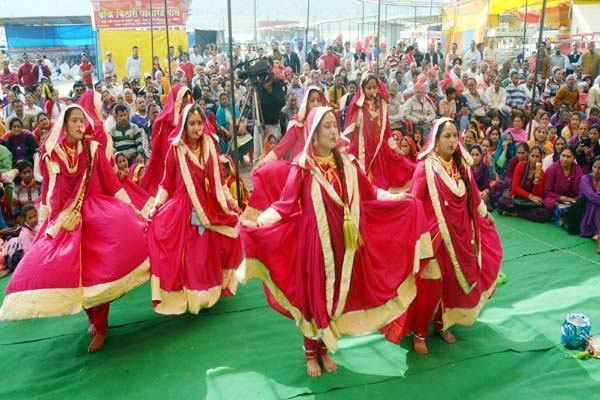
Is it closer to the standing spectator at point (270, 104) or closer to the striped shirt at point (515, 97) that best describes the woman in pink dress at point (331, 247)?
the standing spectator at point (270, 104)

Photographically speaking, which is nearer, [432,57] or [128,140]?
[128,140]

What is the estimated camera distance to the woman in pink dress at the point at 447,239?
3561 millimetres

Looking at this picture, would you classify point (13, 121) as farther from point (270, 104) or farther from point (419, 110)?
point (419, 110)

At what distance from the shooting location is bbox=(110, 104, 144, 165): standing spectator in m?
7.15

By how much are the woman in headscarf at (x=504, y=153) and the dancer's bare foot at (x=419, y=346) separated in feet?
15.2

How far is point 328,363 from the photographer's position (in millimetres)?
3545

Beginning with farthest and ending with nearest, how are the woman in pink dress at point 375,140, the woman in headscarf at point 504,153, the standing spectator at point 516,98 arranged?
1. the standing spectator at point 516,98
2. the woman in headscarf at point 504,153
3. the woman in pink dress at point 375,140

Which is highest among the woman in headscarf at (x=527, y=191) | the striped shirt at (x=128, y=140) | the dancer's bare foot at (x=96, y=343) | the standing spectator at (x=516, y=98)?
the standing spectator at (x=516, y=98)

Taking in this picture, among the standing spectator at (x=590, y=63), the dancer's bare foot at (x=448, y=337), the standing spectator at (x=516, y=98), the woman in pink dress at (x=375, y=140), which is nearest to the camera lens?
the dancer's bare foot at (x=448, y=337)

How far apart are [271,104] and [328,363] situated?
5.50 metres

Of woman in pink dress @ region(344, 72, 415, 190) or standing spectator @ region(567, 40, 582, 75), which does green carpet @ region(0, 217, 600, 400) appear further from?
standing spectator @ region(567, 40, 582, 75)

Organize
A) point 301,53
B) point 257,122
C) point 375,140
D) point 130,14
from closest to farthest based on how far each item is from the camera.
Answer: point 375,140 → point 257,122 → point 301,53 → point 130,14

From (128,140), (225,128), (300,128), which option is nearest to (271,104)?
(225,128)

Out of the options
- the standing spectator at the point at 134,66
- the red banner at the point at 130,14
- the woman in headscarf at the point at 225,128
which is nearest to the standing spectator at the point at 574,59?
the woman in headscarf at the point at 225,128
